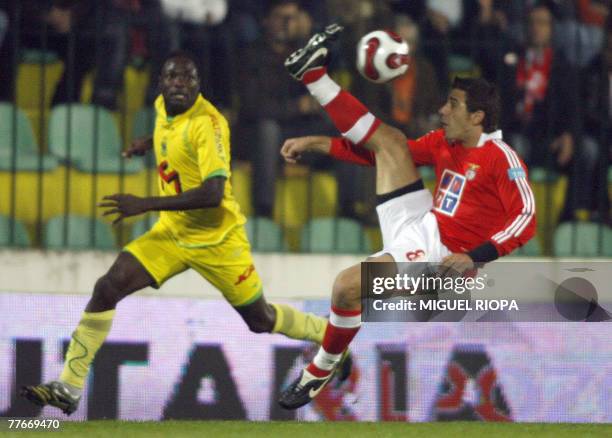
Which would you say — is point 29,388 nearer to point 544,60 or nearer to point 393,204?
point 393,204

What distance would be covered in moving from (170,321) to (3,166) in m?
1.38

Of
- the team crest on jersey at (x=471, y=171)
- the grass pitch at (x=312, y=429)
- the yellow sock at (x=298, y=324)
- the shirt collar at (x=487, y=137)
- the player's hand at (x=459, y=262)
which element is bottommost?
the grass pitch at (x=312, y=429)

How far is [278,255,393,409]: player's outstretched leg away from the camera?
7387mm

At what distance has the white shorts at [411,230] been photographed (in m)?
7.42

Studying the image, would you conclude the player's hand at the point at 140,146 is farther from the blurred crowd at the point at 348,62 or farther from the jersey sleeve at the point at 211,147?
the blurred crowd at the point at 348,62

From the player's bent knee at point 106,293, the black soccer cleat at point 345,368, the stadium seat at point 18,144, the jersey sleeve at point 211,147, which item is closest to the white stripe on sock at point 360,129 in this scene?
the jersey sleeve at point 211,147

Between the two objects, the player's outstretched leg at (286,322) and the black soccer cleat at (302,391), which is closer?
the black soccer cleat at (302,391)

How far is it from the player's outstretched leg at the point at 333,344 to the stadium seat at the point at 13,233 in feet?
5.95

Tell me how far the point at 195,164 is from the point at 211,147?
0.63 feet

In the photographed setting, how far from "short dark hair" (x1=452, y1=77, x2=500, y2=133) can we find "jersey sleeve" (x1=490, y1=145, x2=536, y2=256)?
0.55 ft

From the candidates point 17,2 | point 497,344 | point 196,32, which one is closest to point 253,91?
point 196,32

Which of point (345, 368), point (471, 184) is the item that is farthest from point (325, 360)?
point (471, 184)

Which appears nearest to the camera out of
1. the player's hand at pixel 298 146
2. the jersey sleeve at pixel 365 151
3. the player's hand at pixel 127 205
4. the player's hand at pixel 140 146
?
the player's hand at pixel 127 205

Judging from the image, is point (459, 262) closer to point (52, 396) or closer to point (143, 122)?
point (52, 396)
